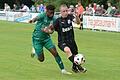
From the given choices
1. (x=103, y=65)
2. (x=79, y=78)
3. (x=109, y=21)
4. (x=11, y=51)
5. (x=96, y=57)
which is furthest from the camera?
(x=109, y=21)

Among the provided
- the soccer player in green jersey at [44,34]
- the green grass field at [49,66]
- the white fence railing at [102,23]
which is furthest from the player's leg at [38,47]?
the white fence railing at [102,23]

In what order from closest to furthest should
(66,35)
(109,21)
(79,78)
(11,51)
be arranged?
(79,78)
(66,35)
(11,51)
(109,21)

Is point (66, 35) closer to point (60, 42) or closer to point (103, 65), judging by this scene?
point (60, 42)

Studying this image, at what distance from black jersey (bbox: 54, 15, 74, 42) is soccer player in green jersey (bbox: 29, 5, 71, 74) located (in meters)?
0.19

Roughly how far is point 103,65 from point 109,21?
17753mm

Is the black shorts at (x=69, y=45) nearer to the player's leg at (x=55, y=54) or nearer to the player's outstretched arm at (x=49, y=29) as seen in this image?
the player's leg at (x=55, y=54)

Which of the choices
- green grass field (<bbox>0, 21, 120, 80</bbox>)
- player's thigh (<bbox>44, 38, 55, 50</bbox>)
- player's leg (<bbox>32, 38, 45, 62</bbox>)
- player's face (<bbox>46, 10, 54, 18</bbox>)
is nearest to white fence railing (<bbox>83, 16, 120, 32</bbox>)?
green grass field (<bbox>0, 21, 120, 80</bbox>)

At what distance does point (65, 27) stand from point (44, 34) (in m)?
0.67

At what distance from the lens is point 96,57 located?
56.5ft

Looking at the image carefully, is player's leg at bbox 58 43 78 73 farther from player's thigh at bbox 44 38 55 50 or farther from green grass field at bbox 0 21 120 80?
green grass field at bbox 0 21 120 80

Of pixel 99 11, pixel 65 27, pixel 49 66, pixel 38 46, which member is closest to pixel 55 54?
pixel 38 46

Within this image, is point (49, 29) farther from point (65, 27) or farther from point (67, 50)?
point (67, 50)

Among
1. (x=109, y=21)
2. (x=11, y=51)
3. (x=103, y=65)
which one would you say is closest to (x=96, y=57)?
(x=103, y=65)

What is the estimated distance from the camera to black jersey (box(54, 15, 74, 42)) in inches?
501
